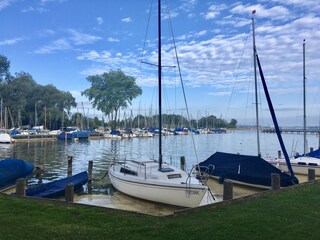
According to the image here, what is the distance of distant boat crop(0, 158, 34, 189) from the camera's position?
1795 centimetres

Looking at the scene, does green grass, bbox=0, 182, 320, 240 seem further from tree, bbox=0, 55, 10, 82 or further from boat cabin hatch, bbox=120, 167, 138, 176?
tree, bbox=0, 55, 10, 82

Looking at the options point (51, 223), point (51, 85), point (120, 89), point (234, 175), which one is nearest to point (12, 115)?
point (51, 85)

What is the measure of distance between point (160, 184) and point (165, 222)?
539 centimetres

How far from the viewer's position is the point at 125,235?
26.7 ft

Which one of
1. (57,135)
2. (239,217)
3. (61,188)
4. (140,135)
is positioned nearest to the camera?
(239,217)

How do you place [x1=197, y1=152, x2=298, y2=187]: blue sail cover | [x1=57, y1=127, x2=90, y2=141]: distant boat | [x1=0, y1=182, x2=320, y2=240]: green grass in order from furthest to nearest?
[x1=57, y1=127, x2=90, y2=141]: distant boat
[x1=197, y1=152, x2=298, y2=187]: blue sail cover
[x1=0, y1=182, x2=320, y2=240]: green grass

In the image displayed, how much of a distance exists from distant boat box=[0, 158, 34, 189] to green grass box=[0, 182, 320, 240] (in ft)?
21.7

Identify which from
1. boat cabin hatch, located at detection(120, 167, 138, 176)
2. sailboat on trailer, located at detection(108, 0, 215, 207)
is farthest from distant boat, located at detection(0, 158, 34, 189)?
boat cabin hatch, located at detection(120, 167, 138, 176)

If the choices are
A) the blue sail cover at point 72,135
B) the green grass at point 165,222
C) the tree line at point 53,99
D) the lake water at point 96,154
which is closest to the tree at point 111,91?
the tree line at point 53,99

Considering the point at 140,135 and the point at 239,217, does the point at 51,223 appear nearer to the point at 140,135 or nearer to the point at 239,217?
the point at 239,217

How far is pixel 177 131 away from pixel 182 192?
114 m

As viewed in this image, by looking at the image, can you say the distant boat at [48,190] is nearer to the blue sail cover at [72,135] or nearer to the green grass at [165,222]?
the green grass at [165,222]

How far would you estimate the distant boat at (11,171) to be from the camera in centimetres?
1795

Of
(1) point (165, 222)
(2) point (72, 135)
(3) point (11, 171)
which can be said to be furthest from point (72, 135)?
(1) point (165, 222)
